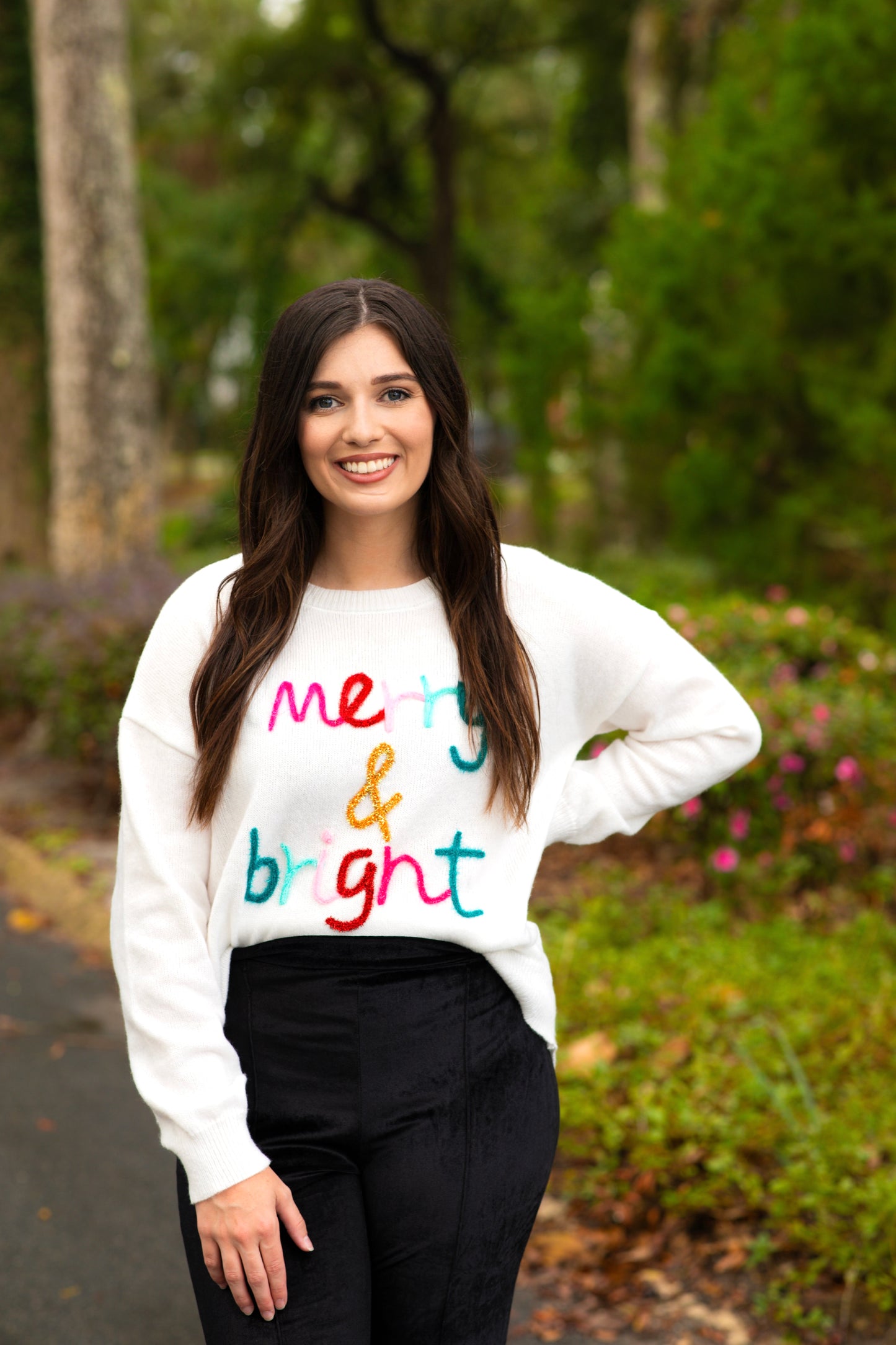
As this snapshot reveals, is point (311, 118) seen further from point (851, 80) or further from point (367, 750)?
point (367, 750)

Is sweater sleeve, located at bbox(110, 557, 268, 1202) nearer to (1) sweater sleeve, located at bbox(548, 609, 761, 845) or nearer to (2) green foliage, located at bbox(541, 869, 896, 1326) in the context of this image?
(1) sweater sleeve, located at bbox(548, 609, 761, 845)

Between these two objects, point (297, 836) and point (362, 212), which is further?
point (362, 212)

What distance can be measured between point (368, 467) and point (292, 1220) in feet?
3.48

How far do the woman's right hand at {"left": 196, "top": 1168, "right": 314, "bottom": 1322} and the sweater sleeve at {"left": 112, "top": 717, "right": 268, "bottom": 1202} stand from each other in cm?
2

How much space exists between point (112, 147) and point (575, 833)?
8.10 m

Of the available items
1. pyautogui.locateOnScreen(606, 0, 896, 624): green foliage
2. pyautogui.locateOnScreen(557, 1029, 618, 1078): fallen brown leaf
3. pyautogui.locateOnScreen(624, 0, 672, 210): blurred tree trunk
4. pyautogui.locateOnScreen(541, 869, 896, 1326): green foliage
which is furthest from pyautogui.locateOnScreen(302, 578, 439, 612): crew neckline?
pyautogui.locateOnScreen(624, 0, 672, 210): blurred tree trunk

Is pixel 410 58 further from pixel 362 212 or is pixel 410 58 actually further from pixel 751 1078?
pixel 751 1078

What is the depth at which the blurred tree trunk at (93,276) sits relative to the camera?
854cm

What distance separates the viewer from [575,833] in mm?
2062

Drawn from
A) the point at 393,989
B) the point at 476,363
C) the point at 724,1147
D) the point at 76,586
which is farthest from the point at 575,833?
the point at 476,363

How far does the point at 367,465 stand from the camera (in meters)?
A: 1.82

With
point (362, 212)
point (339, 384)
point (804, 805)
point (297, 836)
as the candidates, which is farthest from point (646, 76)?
point (297, 836)

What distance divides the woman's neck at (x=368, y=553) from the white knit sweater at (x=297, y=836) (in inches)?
1.3

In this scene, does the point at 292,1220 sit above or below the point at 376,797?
below
